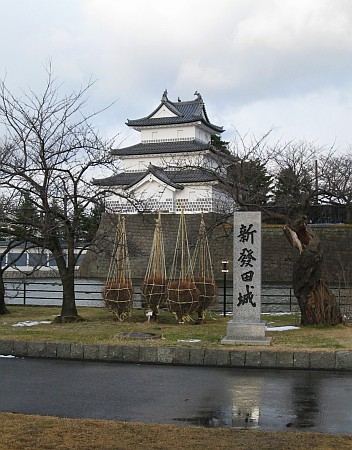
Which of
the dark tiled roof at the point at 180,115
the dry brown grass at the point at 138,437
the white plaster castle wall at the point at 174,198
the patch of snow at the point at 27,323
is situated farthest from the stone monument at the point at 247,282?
the dark tiled roof at the point at 180,115

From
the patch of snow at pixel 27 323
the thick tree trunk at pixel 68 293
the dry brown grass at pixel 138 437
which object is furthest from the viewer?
the thick tree trunk at pixel 68 293

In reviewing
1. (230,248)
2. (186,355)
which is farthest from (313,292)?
(230,248)

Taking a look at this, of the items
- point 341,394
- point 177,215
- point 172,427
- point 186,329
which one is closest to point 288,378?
point 341,394

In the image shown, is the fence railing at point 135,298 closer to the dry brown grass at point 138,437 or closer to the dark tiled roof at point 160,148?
the dry brown grass at point 138,437

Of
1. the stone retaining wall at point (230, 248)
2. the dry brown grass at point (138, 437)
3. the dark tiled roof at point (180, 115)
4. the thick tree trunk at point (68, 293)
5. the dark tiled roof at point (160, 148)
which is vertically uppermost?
the dark tiled roof at point (180, 115)

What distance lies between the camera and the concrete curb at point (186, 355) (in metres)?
9.11

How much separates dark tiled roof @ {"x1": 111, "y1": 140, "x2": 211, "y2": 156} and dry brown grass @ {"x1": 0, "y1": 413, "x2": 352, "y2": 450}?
118 feet

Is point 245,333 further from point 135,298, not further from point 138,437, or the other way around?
point 135,298

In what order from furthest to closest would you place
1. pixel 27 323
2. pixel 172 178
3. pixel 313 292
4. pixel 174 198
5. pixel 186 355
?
1. pixel 174 198
2. pixel 172 178
3. pixel 27 323
4. pixel 313 292
5. pixel 186 355

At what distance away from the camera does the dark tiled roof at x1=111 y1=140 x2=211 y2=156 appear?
137 feet

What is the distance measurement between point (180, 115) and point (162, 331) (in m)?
33.8

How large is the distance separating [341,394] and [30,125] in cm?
883

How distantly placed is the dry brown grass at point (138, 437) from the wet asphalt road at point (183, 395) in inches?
20.8

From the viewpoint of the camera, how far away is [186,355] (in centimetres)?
954
